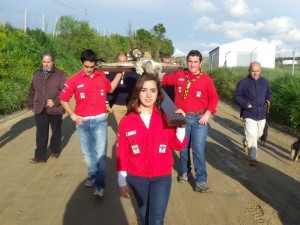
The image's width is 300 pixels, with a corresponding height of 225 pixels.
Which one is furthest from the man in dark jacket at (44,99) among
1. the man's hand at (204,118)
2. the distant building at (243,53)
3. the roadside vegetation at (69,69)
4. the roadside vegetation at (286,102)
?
the distant building at (243,53)

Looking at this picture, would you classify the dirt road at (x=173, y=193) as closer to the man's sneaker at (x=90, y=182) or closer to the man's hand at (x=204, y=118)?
the man's sneaker at (x=90, y=182)

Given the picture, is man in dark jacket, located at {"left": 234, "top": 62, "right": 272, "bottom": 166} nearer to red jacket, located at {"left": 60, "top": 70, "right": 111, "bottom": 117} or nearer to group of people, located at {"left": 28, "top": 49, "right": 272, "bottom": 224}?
group of people, located at {"left": 28, "top": 49, "right": 272, "bottom": 224}

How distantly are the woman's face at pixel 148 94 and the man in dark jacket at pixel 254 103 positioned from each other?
4.33 m

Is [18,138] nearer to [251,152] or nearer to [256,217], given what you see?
[251,152]

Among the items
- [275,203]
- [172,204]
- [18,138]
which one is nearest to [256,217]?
[275,203]

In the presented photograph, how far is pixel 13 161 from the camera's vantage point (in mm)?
7598

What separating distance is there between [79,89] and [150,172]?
2.39 meters

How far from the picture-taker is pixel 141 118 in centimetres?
358

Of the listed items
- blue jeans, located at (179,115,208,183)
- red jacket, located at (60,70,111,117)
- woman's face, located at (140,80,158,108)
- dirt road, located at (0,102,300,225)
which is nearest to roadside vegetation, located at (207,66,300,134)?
dirt road, located at (0,102,300,225)

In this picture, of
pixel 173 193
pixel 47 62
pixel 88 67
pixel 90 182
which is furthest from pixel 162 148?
pixel 47 62

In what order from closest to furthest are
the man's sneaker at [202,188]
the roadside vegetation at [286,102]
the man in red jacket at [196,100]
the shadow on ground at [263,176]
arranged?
the shadow on ground at [263,176] → the man in red jacket at [196,100] → the man's sneaker at [202,188] → the roadside vegetation at [286,102]

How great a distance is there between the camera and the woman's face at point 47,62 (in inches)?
290

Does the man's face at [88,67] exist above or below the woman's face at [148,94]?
above

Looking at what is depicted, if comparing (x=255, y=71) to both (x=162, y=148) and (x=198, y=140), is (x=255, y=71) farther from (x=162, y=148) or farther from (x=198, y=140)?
(x=162, y=148)
